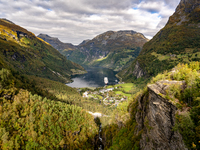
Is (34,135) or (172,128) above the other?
(172,128)

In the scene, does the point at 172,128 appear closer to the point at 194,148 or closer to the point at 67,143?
the point at 194,148

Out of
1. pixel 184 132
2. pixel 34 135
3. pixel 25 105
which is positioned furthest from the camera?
pixel 25 105

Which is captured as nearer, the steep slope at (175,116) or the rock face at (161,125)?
the steep slope at (175,116)

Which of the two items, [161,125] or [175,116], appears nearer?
[175,116]

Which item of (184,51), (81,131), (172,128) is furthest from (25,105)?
(184,51)

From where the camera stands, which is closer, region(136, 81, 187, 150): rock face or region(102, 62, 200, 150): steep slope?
region(102, 62, 200, 150): steep slope

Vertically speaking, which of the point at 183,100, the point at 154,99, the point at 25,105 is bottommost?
the point at 25,105

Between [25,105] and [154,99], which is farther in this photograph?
[25,105]

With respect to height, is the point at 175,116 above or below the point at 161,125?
above

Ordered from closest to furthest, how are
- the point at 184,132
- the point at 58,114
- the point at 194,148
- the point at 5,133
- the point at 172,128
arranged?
the point at 194,148 < the point at 184,132 < the point at 172,128 < the point at 5,133 < the point at 58,114
